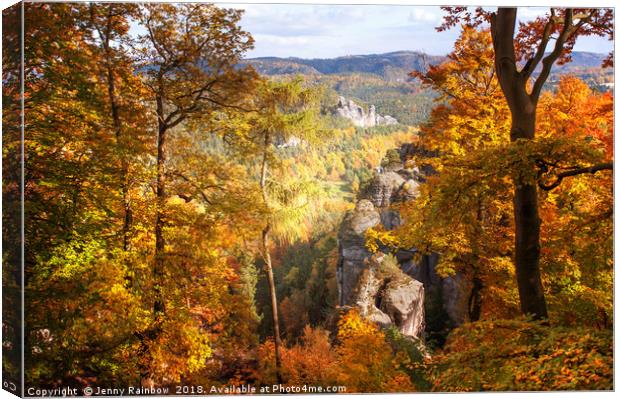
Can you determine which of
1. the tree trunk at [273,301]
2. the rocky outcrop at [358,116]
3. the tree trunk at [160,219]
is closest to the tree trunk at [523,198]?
the rocky outcrop at [358,116]

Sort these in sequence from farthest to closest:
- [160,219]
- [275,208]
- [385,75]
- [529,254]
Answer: [385,75], [275,208], [160,219], [529,254]


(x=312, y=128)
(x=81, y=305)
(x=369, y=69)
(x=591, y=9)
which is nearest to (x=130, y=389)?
(x=81, y=305)

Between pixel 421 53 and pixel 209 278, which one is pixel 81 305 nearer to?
pixel 209 278

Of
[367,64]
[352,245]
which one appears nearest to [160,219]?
[352,245]

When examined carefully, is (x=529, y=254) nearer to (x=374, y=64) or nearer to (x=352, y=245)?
(x=352, y=245)

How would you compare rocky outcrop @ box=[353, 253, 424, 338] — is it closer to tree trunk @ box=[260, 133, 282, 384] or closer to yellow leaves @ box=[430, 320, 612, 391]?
tree trunk @ box=[260, 133, 282, 384]

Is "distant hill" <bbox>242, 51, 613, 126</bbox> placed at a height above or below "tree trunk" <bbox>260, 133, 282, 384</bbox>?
above

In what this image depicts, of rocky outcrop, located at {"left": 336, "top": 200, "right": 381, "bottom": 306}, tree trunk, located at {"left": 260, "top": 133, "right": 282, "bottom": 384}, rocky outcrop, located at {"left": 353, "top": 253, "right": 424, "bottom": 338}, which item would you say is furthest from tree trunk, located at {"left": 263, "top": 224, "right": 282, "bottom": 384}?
rocky outcrop, located at {"left": 353, "top": 253, "right": 424, "bottom": 338}
